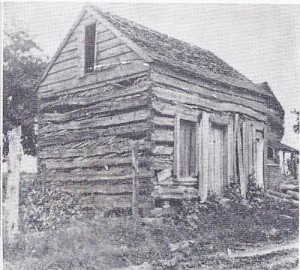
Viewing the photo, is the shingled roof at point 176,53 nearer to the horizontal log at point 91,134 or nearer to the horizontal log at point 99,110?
the horizontal log at point 99,110

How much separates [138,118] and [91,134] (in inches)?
45.2

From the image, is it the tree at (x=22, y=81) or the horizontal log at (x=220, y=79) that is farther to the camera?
the tree at (x=22, y=81)

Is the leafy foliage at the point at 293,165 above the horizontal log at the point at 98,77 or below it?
below

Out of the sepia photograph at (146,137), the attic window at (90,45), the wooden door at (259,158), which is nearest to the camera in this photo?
the sepia photograph at (146,137)

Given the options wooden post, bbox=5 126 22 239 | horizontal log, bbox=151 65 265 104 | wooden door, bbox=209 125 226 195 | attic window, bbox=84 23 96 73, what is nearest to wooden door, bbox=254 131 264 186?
horizontal log, bbox=151 65 265 104

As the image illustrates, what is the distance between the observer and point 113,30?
8.83 m

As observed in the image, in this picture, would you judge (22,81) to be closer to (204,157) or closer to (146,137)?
(146,137)

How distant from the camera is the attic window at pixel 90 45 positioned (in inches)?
373

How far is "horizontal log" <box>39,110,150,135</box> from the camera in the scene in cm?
824

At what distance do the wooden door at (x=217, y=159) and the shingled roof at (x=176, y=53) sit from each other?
1.03 m

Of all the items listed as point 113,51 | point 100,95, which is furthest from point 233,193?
point 113,51

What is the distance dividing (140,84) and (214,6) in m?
2.13

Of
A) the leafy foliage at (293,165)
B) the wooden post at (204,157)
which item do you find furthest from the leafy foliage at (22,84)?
the leafy foliage at (293,165)

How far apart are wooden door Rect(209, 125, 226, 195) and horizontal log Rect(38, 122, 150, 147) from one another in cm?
168
